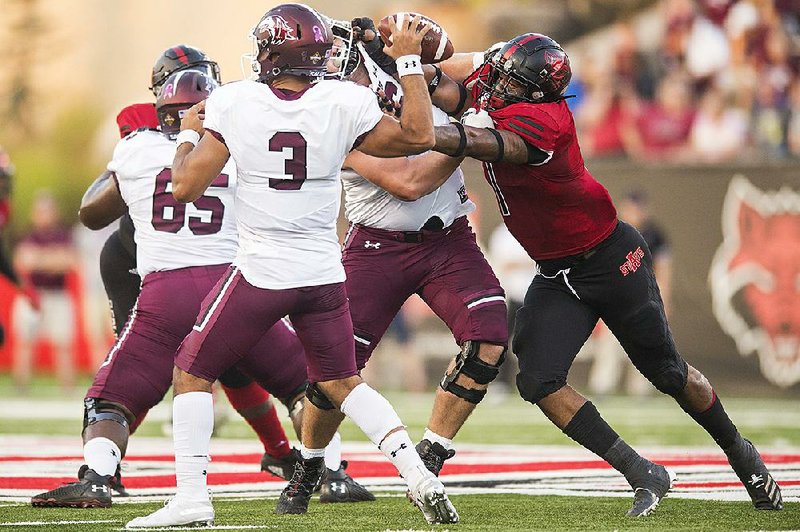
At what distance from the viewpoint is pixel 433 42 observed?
19.1 feet

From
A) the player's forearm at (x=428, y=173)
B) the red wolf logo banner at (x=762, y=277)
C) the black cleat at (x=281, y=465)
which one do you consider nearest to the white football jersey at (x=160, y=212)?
the player's forearm at (x=428, y=173)

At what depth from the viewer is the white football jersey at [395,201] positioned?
5.96 m

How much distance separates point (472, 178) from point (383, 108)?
8012 mm

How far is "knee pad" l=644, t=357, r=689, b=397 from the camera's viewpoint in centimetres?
552

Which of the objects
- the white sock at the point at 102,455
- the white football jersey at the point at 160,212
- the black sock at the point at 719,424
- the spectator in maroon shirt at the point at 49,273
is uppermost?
A: the white football jersey at the point at 160,212

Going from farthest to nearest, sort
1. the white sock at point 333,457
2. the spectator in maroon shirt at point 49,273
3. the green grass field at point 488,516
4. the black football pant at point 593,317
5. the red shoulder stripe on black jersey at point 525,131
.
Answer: the spectator in maroon shirt at point 49,273, the white sock at point 333,457, the black football pant at point 593,317, the red shoulder stripe on black jersey at point 525,131, the green grass field at point 488,516

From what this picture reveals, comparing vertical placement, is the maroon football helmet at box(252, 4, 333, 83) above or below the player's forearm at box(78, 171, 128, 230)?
above

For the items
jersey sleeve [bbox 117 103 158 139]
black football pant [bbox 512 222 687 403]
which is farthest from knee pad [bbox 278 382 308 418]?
jersey sleeve [bbox 117 103 158 139]

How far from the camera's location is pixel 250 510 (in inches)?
214

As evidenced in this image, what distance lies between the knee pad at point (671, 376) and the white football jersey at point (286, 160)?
55.2 inches

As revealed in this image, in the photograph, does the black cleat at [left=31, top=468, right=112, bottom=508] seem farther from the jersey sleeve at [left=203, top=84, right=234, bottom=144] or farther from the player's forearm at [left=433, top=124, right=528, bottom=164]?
the player's forearm at [left=433, top=124, right=528, bottom=164]

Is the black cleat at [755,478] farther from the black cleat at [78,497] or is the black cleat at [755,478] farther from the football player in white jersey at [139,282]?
the black cleat at [78,497]

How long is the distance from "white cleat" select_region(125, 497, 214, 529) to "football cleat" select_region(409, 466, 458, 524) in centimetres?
71

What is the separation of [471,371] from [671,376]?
2.57ft
